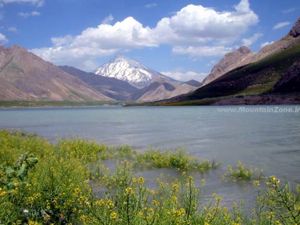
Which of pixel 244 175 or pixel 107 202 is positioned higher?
pixel 107 202

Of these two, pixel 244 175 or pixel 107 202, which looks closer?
pixel 107 202

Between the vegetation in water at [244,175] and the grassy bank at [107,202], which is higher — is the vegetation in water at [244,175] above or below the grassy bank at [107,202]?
below

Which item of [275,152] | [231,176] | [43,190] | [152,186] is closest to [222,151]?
[275,152]

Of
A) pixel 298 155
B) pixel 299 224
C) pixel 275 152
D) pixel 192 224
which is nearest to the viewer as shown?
pixel 299 224

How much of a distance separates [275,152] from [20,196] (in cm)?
2549

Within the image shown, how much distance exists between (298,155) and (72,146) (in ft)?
58.5

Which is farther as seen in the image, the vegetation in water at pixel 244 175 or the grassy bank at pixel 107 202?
the vegetation in water at pixel 244 175

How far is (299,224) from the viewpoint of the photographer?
7664 mm

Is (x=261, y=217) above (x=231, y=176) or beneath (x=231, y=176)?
above

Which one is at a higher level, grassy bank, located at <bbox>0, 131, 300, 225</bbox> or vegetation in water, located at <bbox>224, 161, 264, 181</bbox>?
grassy bank, located at <bbox>0, 131, 300, 225</bbox>

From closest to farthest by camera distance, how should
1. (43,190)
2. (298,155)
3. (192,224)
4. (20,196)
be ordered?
(192,224) → (20,196) → (43,190) → (298,155)

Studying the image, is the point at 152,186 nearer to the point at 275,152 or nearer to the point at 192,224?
the point at 192,224

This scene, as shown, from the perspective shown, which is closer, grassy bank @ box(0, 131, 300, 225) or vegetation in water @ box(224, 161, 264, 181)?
grassy bank @ box(0, 131, 300, 225)

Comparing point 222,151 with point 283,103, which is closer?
point 222,151
